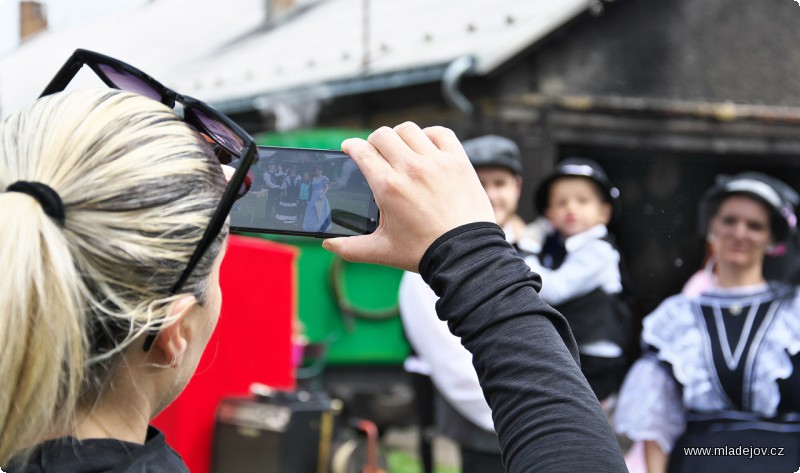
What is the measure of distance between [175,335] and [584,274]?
139cm

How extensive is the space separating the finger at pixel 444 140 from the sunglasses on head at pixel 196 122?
14cm

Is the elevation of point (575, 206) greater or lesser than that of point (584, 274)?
greater

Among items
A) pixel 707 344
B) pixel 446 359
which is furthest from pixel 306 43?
pixel 707 344

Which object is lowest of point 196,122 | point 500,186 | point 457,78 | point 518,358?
point 518,358

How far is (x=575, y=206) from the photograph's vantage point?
2303 mm

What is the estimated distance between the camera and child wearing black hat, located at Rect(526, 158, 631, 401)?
6.51 ft

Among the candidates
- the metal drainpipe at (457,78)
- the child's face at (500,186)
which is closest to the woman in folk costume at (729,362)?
the child's face at (500,186)

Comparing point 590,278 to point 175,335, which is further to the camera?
point 590,278

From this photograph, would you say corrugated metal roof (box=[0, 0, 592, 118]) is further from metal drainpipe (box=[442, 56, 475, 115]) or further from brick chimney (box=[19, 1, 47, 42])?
brick chimney (box=[19, 1, 47, 42])

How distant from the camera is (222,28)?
6504 mm

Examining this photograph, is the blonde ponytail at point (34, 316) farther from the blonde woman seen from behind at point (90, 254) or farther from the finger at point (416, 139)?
the finger at point (416, 139)

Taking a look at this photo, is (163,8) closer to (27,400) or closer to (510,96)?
(510,96)

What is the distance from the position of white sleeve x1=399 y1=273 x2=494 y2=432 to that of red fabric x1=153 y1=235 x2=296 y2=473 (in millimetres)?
985

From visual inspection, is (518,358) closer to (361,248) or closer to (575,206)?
(361,248)
